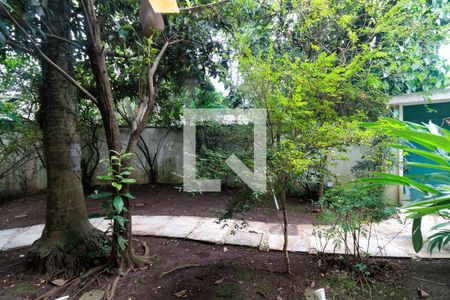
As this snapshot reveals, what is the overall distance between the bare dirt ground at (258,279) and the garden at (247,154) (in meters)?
0.01

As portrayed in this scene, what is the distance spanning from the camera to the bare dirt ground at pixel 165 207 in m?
3.94

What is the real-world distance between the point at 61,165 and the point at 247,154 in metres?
1.79

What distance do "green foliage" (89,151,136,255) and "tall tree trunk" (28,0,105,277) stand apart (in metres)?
0.53

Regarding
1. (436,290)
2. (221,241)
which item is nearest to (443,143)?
(436,290)

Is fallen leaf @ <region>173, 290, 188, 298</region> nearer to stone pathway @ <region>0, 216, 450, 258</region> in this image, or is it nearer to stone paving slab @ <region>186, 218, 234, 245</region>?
stone pathway @ <region>0, 216, 450, 258</region>

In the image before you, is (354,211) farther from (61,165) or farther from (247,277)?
(61,165)

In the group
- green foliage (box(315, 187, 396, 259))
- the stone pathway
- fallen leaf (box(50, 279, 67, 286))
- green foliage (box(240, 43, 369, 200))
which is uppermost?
green foliage (box(240, 43, 369, 200))

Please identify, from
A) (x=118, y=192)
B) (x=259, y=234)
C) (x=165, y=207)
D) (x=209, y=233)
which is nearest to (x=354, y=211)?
(x=259, y=234)

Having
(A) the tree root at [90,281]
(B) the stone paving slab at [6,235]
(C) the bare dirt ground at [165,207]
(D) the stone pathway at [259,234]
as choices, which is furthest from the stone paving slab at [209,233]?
(B) the stone paving slab at [6,235]

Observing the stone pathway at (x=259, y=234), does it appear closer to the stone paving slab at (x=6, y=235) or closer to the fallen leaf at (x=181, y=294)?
the stone paving slab at (x=6, y=235)

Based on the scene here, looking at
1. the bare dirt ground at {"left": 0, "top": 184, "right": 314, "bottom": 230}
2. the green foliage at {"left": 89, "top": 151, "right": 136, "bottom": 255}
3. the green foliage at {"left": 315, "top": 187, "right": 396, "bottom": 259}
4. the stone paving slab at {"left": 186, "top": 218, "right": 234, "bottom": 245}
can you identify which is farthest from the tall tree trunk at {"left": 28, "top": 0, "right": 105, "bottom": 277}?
the green foliage at {"left": 315, "top": 187, "right": 396, "bottom": 259}

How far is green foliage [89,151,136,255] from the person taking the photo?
1.94 m

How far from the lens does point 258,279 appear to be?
216cm

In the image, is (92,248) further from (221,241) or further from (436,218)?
(436,218)
